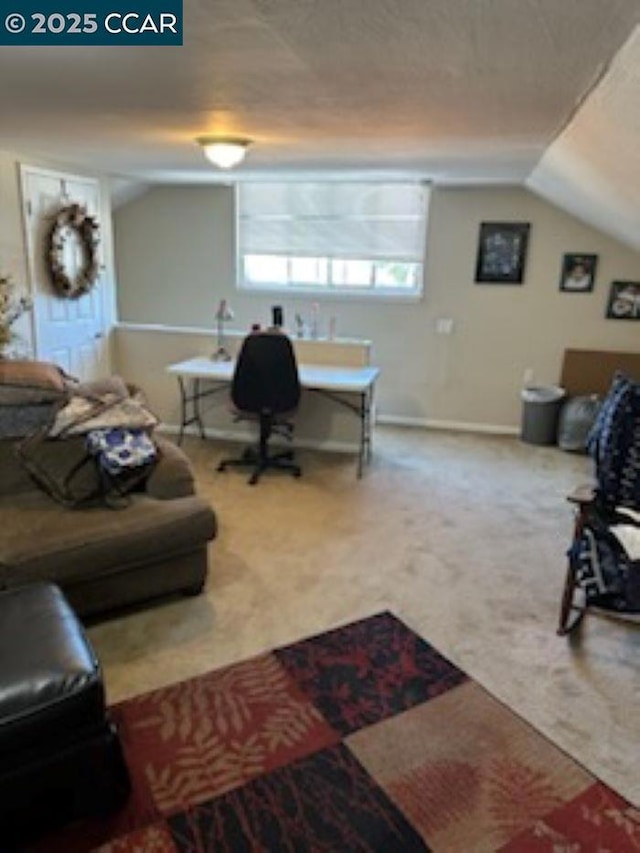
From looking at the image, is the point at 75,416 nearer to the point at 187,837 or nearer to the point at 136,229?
the point at 187,837

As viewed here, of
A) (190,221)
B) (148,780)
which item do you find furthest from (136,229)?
(148,780)

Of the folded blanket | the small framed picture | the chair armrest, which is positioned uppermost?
the small framed picture

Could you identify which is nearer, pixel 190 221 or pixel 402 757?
pixel 402 757

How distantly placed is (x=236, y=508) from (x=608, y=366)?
138 inches

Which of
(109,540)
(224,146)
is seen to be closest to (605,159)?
(224,146)

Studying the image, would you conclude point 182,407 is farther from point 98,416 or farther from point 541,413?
point 541,413

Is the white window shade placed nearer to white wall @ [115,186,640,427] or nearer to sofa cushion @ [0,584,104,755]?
white wall @ [115,186,640,427]

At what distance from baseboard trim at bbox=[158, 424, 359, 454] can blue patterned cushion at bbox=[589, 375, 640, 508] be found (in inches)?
89.7

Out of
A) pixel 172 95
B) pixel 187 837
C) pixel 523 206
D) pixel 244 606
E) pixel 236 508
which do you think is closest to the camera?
pixel 187 837

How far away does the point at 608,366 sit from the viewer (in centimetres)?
523

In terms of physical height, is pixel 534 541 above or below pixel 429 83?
below

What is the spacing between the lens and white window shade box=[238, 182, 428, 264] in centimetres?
546

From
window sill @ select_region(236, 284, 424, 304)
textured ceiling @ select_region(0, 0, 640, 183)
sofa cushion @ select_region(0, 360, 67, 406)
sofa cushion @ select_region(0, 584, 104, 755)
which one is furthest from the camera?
window sill @ select_region(236, 284, 424, 304)

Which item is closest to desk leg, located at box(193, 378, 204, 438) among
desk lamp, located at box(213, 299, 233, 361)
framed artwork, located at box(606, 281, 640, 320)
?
desk lamp, located at box(213, 299, 233, 361)
